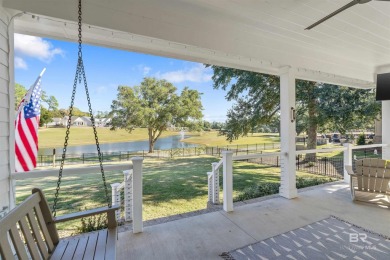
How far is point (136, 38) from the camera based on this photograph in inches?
115

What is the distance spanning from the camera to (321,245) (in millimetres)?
2557

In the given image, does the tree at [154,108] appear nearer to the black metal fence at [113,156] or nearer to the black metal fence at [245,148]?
the black metal fence at [113,156]

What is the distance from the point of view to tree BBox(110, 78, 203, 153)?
40.2 feet

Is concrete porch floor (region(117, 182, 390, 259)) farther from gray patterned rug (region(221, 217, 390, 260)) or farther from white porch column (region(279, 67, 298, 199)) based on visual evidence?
white porch column (region(279, 67, 298, 199))

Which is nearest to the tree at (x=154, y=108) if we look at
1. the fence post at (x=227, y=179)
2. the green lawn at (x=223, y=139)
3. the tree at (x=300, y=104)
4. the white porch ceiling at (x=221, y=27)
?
the green lawn at (x=223, y=139)

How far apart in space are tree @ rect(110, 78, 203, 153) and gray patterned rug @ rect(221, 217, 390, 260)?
10475mm

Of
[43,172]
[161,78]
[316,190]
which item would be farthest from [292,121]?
[161,78]

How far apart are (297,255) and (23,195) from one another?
7.17m

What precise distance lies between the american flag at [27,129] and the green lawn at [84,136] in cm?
87

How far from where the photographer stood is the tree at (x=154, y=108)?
1225 centimetres

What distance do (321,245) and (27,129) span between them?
3.97m

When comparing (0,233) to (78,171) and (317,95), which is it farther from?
(317,95)

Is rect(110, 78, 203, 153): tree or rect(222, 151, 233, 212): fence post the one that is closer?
rect(222, 151, 233, 212): fence post

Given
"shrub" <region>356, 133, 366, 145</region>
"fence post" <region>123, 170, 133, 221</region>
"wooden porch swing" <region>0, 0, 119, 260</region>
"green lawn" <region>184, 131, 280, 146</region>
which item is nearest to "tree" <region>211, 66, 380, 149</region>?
"green lawn" <region>184, 131, 280, 146</region>
